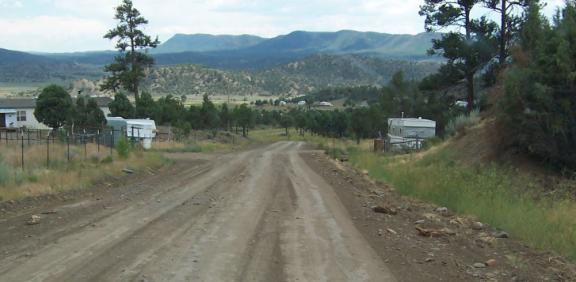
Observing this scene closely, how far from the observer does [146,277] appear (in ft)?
26.4

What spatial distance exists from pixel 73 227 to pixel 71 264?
3573mm

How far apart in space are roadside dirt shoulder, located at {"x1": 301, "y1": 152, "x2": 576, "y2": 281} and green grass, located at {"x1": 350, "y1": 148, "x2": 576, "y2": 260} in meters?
0.34

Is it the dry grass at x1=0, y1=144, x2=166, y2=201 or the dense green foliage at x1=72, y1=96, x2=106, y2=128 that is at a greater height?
the dense green foliage at x1=72, y1=96, x2=106, y2=128

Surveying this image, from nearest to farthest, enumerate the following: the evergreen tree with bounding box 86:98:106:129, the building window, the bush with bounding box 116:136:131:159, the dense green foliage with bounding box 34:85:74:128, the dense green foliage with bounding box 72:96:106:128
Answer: the bush with bounding box 116:136:131:159
the dense green foliage with bounding box 72:96:106:128
the evergreen tree with bounding box 86:98:106:129
the dense green foliage with bounding box 34:85:74:128
the building window

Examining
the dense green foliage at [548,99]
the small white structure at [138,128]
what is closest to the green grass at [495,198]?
the dense green foliage at [548,99]

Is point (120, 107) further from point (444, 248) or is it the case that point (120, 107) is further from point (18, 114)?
point (444, 248)

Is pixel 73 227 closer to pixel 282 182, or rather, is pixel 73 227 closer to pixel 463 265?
pixel 463 265

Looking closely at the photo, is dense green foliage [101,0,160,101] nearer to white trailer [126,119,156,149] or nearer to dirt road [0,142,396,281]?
white trailer [126,119,156,149]

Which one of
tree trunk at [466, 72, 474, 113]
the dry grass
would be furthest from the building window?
tree trunk at [466, 72, 474, 113]

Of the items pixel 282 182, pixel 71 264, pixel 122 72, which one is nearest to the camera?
pixel 71 264

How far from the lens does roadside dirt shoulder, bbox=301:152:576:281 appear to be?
340 inches

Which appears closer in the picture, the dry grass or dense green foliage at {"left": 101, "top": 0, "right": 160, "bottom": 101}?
the dry grass

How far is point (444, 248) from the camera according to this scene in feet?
34.4

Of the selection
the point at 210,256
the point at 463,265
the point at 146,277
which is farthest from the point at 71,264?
the point at 463,265
